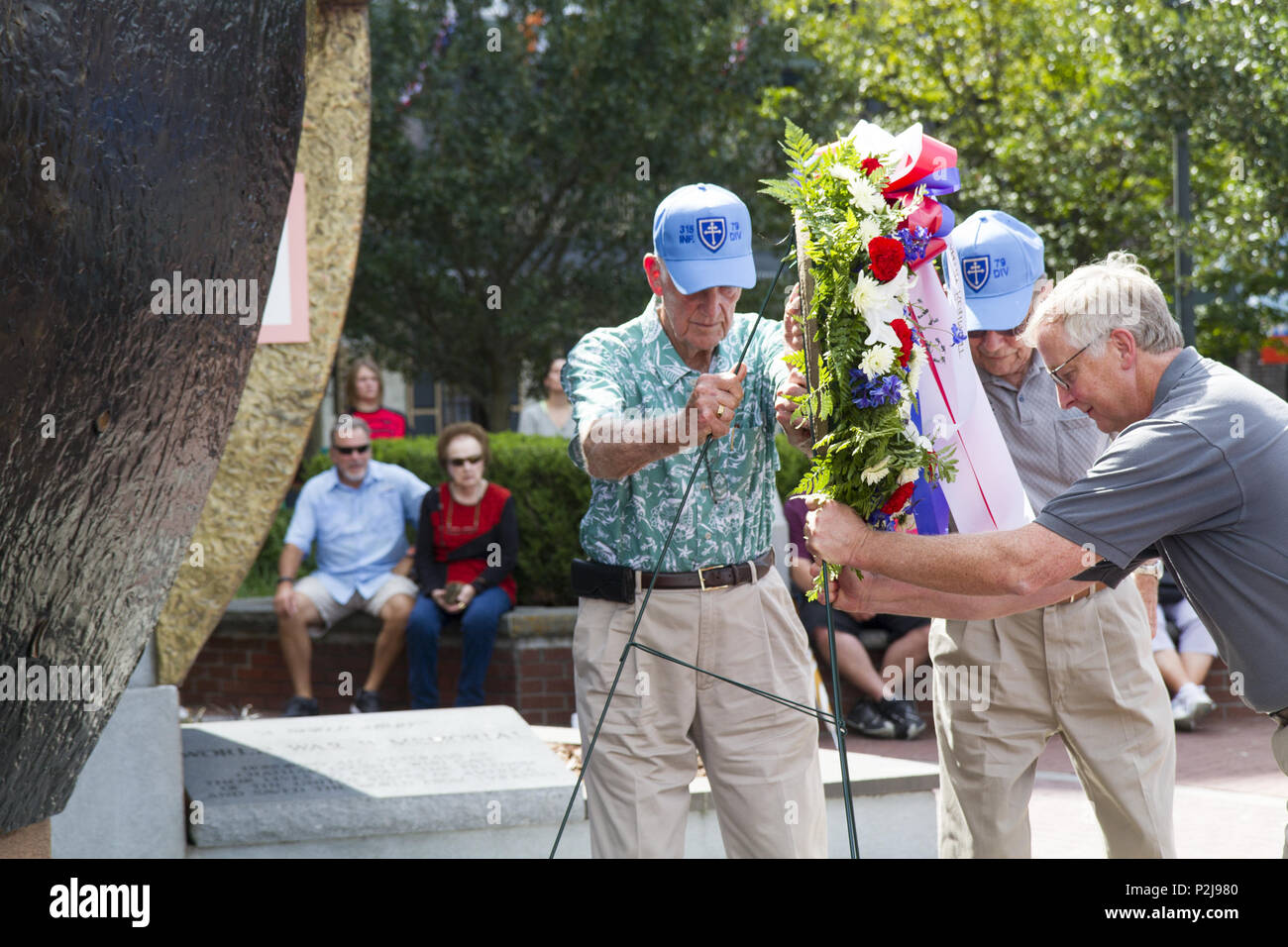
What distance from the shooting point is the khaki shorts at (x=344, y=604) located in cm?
817

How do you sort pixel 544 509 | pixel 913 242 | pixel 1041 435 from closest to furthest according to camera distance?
pixel 913 242 → pixel 1041 435 → pixel 544 509

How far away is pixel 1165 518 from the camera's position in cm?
269

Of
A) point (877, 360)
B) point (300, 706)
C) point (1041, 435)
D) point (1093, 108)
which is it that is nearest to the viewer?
point (877, 360)

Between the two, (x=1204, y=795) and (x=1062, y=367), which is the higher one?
(x=1062, y=367)

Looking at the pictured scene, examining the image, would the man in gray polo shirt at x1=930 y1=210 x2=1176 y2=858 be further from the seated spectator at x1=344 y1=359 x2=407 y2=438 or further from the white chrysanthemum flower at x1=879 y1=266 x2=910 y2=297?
the seated spectator at x1=344 y1=359 x2=407 y2=438

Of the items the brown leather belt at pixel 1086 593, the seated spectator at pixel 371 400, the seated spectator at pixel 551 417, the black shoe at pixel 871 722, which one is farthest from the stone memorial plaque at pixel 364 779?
the seated spectator at pixel 551 417

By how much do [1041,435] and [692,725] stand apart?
4.00 ft

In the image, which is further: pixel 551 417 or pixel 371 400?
pixel 551 417

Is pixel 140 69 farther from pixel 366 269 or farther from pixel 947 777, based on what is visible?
pixel 366 269

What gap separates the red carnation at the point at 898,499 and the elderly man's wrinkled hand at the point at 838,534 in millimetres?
60

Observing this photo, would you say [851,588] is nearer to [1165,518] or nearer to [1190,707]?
[1165,518]

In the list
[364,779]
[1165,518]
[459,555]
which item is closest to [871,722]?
[459,555]

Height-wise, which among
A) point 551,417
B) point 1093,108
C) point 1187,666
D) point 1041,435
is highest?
point 1093,108
